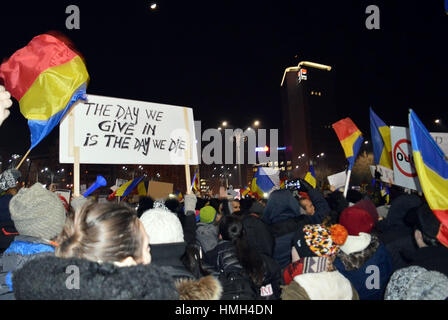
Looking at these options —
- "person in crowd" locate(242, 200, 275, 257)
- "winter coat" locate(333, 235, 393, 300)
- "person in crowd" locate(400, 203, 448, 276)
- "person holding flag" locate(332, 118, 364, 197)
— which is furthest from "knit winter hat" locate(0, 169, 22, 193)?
"person holding flag" locate(332, 118, 364, 197)

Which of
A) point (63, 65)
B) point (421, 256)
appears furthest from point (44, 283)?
point (63, 65)

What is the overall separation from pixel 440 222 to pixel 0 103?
3.70 m

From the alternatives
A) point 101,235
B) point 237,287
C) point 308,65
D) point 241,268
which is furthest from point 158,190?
point 308,65

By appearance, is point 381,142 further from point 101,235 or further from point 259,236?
point 101,235

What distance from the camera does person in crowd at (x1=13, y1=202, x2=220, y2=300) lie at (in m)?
1.33

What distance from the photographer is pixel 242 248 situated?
127 inches

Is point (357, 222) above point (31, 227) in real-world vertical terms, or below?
below

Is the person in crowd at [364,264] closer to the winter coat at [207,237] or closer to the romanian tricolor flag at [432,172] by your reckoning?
the romanian tricolor flag at [432,172]

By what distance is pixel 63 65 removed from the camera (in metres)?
4.45

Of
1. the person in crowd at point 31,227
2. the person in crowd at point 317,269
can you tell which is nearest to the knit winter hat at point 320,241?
the person in crowd at point 317,269

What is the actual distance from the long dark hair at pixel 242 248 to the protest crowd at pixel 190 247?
10 millimetres

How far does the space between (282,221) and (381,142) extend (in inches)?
153

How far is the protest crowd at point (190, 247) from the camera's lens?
140 centimetres

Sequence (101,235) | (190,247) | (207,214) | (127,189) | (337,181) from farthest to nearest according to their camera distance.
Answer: (337,181)
(127,189)
(207,214)
(190,247)
(101,235)
